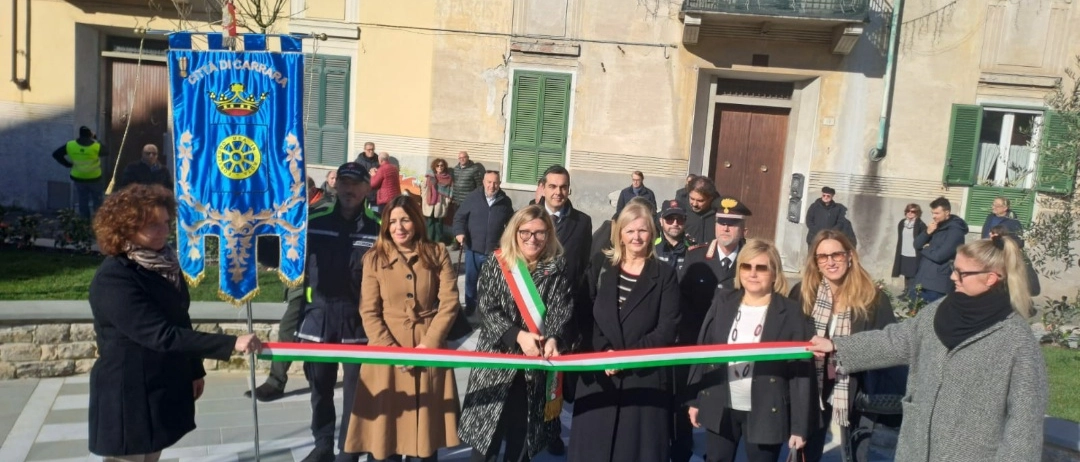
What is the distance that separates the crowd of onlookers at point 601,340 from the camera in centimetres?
343

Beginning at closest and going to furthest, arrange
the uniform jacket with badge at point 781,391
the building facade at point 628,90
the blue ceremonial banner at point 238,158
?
the uniform jacket with badge at point 781,391 → the blue ceremonial banner at point 238,158 → the building facade at point 628,90

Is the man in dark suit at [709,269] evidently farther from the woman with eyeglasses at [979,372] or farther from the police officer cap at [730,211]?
the woman with eyeglasses at [979,372]

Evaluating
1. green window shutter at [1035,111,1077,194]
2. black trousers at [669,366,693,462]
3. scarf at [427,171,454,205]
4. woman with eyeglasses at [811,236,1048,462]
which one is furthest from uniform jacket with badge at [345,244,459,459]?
scarf at [427,171,454,205]

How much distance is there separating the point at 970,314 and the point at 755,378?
1199mm

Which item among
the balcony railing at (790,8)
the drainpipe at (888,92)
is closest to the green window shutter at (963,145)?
the drainpipe at (888,92)

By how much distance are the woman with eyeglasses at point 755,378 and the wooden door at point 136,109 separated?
12.9 meters

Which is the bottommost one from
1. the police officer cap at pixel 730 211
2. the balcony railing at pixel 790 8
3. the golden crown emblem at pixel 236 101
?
the police officer cap at pixel 730 211

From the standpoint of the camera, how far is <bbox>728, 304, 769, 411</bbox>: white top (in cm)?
438

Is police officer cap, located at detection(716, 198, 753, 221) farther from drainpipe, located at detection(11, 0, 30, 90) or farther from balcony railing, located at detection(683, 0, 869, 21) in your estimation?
drainpipe, located at detection(11, 0, 30, 90)

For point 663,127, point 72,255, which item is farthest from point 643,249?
point 663,127

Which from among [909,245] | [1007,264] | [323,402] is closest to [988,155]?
[909,245]

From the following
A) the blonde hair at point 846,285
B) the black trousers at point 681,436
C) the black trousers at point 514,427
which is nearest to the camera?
the blonde hair at point 846,285

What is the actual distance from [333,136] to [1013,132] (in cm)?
1152

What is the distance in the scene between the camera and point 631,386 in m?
4.36
